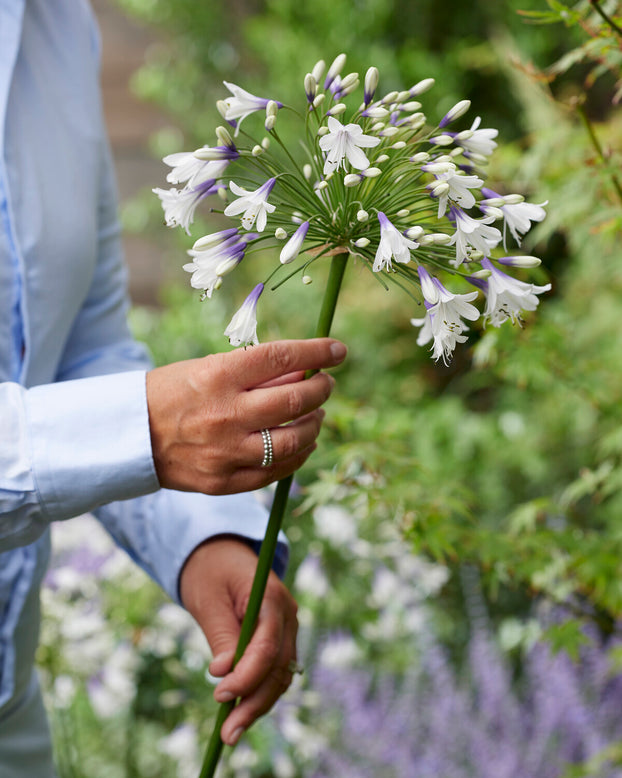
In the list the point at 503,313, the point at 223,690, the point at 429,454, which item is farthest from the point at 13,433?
the point at 429,454

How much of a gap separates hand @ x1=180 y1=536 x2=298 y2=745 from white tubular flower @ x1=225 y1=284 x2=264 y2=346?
0.37m

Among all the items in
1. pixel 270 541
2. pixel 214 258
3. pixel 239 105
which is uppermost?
pixel 239 105

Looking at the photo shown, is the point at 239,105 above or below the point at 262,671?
above

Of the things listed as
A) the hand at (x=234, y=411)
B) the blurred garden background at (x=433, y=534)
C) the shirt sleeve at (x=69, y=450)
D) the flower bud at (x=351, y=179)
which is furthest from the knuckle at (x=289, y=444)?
the blurred garden background at (x=433, y=534)

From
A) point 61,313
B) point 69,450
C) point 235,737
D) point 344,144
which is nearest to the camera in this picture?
point 344,144

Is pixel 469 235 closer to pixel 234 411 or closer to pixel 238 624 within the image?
pixel 234 411

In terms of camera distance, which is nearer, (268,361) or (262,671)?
(268,361)

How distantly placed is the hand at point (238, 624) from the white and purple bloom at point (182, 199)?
1.47 ft

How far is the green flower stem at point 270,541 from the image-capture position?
0.71m

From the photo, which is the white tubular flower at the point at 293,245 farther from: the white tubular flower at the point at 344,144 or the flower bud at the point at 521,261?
the flower bud at the point at 521,261

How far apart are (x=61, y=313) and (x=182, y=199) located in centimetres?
41

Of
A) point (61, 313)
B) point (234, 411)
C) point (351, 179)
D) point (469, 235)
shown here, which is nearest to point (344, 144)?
point (351, 179)

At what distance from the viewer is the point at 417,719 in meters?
1.97

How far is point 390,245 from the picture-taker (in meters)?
0.63
